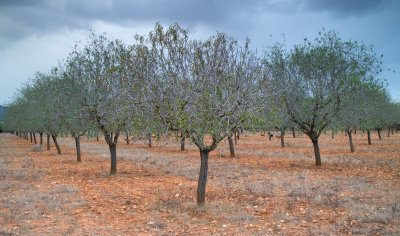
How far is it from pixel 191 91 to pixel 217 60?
1885 mm

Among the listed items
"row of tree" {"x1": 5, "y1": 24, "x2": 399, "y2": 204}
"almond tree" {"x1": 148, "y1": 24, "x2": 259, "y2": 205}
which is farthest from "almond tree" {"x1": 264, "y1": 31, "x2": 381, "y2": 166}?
"almond tree" {"x1": 148, "y1": 24, "x2": 259, "y2": 205}

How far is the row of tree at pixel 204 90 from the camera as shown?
37.5ft

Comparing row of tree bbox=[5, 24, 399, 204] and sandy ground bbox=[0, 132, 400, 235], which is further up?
row of tree bbox=[5, 24, 399, 204]

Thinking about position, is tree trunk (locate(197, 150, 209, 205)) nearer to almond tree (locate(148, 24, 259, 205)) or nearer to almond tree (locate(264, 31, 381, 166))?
almond tree (locate(148, 24, 259, 205))

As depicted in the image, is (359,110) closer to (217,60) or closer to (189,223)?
(217,60)

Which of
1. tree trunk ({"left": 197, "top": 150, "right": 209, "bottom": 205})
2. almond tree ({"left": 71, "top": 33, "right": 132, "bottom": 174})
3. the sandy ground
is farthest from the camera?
almond tree ({"left": 71, "top": 33, "right": 132, "bottom": 174})

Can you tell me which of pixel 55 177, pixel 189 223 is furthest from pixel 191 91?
pixel 55 177

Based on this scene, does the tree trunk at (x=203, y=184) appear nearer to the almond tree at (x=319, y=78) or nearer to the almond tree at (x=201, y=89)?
the almond tree at (x=201, y=89)

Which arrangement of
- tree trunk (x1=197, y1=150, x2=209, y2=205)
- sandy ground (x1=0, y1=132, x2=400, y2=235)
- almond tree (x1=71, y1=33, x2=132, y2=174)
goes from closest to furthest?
1. sandy ground (x1=0, y1=132, x2=400, y2=235)
2. tree trunk (x1=197, y1=150, x2=209, y2=205)
3. almond tree (x1=71, y1=33, x2=132, y2=174)

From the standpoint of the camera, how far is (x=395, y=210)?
1073 cm

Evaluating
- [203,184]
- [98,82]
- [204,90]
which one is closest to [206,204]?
[203,184]

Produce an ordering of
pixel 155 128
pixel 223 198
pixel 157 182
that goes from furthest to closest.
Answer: pixel 157 182, pixel 223 198, pixel 155 128

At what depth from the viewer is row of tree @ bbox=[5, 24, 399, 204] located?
11.4 metres

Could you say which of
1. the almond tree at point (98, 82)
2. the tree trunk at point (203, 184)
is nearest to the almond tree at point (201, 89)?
the tree trunk at point (203, 184)
